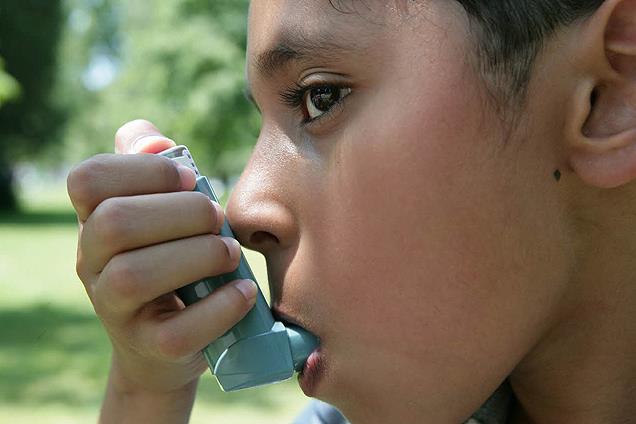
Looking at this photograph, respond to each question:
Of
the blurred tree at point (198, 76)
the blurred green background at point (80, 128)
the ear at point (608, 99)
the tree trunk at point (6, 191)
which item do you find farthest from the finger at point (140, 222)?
the tree trunk at point (6, 191)

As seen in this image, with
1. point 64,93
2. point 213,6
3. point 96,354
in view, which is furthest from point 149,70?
point 96,354

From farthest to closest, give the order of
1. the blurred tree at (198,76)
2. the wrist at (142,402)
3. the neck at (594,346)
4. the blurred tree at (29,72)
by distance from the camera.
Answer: the blurred tree at (29,72)
the blurred tree at (198,76)
the wrist at (142,402)
the neck at (594,346)

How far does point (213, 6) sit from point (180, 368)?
20696 millimetres

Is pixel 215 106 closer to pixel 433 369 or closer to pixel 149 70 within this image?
pixel 149 70

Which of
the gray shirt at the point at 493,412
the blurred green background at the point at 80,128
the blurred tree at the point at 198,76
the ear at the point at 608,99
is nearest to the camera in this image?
the ear at the point at 608,99

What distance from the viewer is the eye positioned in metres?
1.34

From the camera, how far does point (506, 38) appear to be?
1280 mm

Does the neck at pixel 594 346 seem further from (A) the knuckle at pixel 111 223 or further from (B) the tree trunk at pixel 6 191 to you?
(B) the tree trunk at pixel 6 191

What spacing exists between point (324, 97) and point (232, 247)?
319mm

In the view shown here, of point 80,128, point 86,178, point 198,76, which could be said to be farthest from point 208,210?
point 80,128

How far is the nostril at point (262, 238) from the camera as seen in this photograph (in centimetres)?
141

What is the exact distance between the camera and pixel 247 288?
146 centimetres

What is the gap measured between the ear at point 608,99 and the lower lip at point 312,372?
542mm

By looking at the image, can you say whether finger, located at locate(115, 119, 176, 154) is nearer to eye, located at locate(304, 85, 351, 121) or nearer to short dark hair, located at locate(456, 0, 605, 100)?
eye, located at locate(304, 85, 351, 121)
